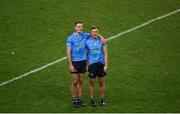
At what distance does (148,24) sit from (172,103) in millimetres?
7867

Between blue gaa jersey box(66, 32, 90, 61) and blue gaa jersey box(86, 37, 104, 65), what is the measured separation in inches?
6.7

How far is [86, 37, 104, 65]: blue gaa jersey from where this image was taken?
1506 centimetres

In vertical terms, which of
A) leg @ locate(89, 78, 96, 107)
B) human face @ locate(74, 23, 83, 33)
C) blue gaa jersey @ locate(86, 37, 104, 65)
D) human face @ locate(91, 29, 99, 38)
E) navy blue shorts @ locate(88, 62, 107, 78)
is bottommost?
leg @ locate(89, 78, 96, 107)

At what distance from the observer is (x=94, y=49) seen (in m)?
15.1

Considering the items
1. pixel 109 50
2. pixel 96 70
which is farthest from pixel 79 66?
pixel 109 50

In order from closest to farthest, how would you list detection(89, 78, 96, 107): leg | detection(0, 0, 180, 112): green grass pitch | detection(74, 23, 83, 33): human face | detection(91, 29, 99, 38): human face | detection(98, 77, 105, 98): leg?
detection(91, 29, 99, 38): human face → detection(74, 23, 83, 33): human face → detection(98, 77, 105, 98): leg → detection(89, 78, 96, 107): leg → detection(0, 0, 180, 112): green grass pitch

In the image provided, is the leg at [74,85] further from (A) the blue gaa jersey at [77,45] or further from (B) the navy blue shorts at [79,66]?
(A) the blue gaa jersey at [77,45]

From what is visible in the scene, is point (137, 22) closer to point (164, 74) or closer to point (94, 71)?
point (164, 74)

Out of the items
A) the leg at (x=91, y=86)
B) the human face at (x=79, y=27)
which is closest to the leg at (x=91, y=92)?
the leg at (x=91, y=86)

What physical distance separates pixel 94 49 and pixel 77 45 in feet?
1.73

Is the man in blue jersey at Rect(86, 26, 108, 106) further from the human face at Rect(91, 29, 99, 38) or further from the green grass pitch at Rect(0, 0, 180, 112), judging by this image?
the green grass pitch at Rect(0, 0, 180, 112)

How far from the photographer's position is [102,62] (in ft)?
50.0

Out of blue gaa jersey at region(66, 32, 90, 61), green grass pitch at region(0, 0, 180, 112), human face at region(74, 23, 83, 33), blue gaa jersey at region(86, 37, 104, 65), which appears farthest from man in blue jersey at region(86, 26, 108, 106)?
green grass pitch at region(0, 0, 180, 112)

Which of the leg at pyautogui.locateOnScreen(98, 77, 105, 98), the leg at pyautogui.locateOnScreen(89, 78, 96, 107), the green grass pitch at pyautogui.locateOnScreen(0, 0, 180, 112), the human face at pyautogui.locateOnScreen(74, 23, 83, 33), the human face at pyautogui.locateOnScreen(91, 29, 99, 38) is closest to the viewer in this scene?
the human face at pyautogui.locateOnScreen(91, 29, 99, 38)
